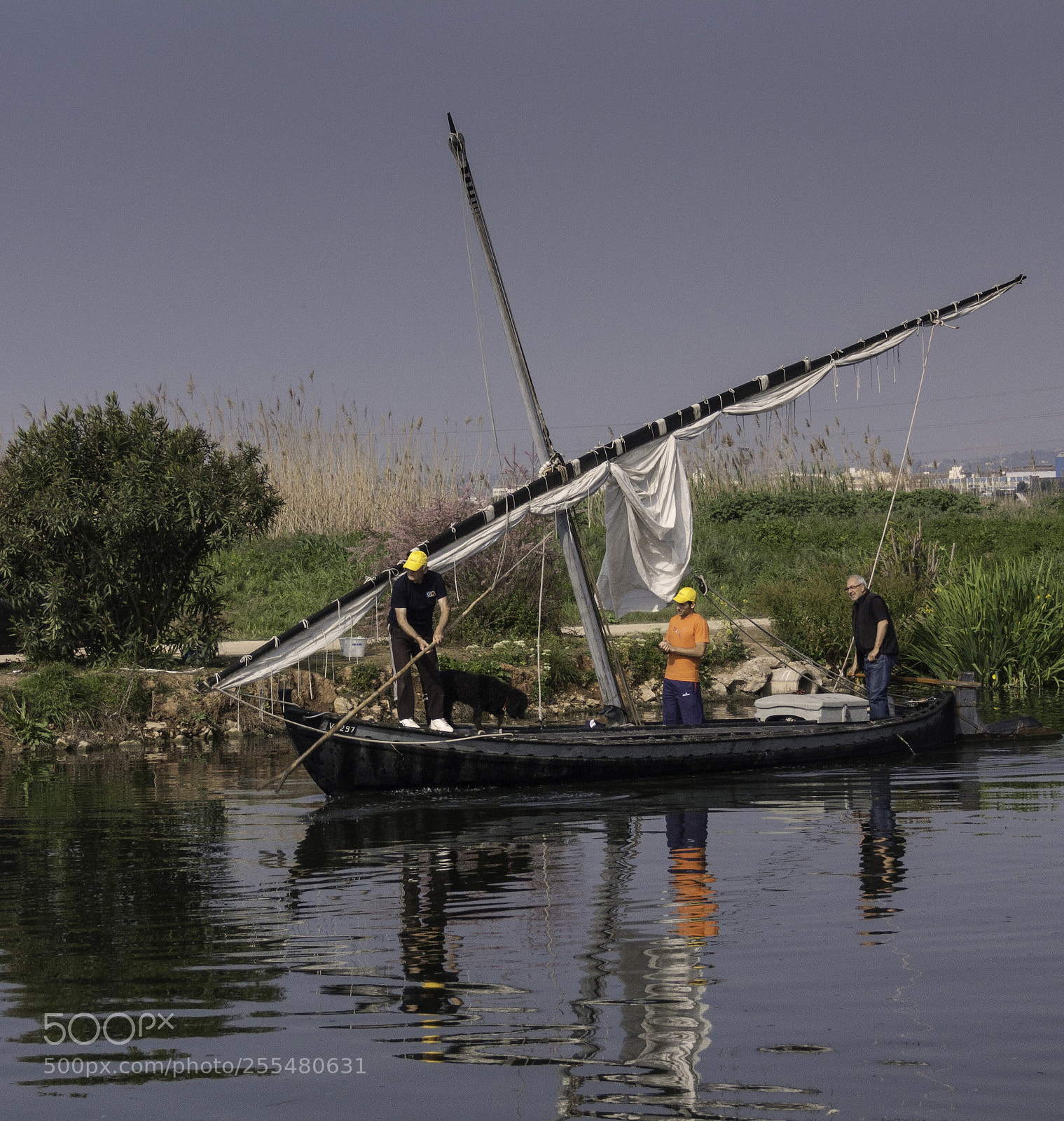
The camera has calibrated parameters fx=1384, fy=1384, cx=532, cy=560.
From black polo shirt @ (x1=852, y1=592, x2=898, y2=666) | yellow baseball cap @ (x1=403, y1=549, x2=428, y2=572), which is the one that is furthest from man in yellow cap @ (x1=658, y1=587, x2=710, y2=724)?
yellow baseball cap @ (x1=403, y1=549, x2=428, y2=572)

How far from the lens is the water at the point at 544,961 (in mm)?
6281

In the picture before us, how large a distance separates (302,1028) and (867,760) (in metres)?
12.6

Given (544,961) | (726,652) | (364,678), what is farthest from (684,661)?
(726,652)

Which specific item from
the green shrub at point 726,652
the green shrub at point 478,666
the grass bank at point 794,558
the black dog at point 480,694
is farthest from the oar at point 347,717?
the green shrub at point 726,652

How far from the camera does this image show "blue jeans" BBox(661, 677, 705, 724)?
17.6 m

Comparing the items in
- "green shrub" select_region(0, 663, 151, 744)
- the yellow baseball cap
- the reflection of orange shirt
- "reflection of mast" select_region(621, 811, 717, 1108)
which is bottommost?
"reflection of mast" select_region(621, 811, 717, 1108)

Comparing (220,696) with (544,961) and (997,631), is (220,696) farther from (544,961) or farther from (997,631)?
(544,961)

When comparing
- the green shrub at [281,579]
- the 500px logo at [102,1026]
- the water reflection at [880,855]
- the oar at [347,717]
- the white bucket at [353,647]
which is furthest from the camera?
the green shrub at [281,579]

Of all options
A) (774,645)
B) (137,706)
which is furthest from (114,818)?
(774,645)

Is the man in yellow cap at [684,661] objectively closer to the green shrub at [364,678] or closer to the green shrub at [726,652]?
the green shrub at [364,678]

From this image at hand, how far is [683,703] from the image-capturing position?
58.0 feet

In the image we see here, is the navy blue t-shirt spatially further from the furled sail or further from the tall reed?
the tall reed

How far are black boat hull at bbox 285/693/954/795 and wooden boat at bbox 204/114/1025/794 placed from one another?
0.02 meters

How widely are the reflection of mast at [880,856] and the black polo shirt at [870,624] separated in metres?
3.33
